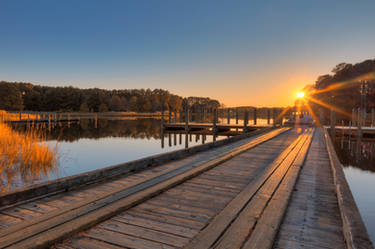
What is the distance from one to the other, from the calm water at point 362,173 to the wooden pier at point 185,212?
2.91m

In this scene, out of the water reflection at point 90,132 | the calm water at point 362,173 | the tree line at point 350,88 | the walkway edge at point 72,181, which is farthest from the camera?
the tree line at point 350,88

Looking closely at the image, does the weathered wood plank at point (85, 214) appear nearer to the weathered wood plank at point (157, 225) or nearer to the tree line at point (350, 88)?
the weathered wood plank at point (157, 225)

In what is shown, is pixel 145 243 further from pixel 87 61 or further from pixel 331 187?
pixel 87 61

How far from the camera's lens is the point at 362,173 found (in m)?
10.1

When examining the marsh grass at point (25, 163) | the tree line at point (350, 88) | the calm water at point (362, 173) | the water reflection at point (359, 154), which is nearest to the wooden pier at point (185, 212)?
the calm water at point (362, 173)

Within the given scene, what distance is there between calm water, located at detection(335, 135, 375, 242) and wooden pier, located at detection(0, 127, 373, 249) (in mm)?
2911

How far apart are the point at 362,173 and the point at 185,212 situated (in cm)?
1093

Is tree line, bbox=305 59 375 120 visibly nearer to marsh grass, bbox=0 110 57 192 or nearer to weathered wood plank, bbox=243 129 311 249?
weathered wood plank, bbox=243 129 311 249

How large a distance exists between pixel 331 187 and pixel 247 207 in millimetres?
1981

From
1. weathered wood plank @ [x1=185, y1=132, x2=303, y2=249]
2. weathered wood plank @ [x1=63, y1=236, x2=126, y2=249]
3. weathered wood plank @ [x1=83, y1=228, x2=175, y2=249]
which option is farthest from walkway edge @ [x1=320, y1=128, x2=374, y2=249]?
weathered wood plank @ [x1=63, y1=236, x2=126, y2=249]

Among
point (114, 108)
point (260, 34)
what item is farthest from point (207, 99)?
point (260, 34)

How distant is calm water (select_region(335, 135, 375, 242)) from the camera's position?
6158mm

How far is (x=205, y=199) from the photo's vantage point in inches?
126

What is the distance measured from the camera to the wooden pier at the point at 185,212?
206 cm
